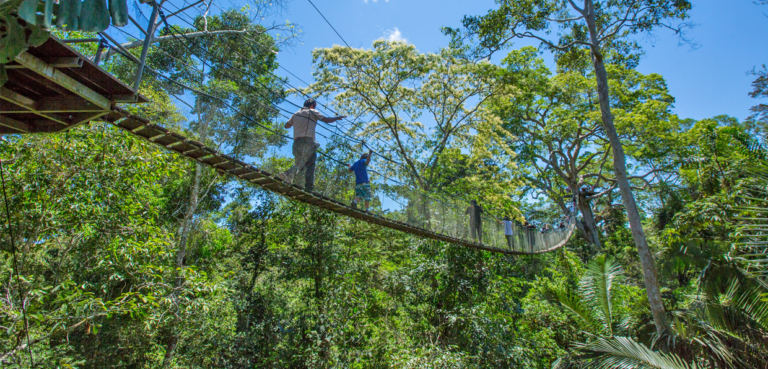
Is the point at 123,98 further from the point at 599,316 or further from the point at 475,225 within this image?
the point at 599,316

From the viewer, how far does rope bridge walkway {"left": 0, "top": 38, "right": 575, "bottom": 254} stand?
1.93m

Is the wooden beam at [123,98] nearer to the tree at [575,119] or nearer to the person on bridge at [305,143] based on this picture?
the person on bridge at [305,143]

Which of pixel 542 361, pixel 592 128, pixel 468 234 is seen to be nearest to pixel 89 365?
pixel 468 234

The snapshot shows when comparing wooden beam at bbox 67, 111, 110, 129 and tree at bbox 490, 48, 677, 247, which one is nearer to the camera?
wooden beam at bbox 67, 111, 110, 129

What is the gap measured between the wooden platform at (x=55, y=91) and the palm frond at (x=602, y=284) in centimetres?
662

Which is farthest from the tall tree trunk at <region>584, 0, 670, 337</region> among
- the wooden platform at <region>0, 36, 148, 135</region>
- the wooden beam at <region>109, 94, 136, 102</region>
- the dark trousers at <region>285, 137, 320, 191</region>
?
the wooden platform at <region>0, 36, 148, 135</region>

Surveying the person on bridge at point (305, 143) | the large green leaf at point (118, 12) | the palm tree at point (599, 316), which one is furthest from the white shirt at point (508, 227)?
the large green leaf at point (118, 12)

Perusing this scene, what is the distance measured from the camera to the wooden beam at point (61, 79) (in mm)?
1684

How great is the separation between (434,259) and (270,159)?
3.40 metres

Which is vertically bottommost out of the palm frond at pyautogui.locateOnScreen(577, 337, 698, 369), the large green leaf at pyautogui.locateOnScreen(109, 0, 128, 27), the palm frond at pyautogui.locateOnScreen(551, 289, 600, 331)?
the palm frond at pyautogui.locateOnScreen(577, 337, 698, 369)

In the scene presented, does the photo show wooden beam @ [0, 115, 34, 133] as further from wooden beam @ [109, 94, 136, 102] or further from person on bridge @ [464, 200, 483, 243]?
person on bridge @ [464, 200, 483, 243]

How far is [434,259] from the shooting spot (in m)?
6.61

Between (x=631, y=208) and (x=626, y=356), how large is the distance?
1936mm

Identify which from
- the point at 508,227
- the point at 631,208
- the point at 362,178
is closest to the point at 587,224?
the point at 508,227
